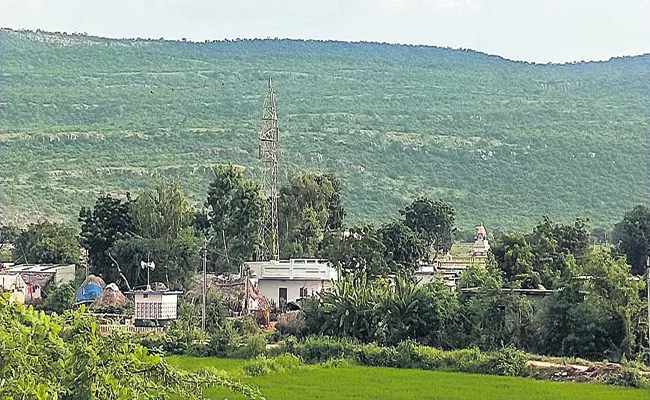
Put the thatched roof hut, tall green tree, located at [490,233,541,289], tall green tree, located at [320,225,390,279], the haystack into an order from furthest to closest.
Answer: the thatched roof hut → tall green tree, located at [320,225,390,279] → the haystack → tall green tree, located at [490,233,541,289]

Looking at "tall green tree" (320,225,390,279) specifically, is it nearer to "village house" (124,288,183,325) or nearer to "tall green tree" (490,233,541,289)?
"tall green tree" (490,233,541,289)

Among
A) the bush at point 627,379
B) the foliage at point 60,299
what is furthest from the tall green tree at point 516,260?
the foliage at point 60,299

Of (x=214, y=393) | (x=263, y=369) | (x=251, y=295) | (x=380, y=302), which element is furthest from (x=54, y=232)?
(x=214, y=393)

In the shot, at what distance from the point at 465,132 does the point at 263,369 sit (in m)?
51.6

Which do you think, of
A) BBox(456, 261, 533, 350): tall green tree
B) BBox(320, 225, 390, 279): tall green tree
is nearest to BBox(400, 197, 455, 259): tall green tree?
BBox(320, 225, 390, 279): tall green tree

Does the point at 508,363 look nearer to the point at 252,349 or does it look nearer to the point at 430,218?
the point at 252,349

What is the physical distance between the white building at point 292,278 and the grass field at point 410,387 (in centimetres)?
1042

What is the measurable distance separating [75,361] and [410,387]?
37.1 ft

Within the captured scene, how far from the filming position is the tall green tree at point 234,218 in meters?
32.3

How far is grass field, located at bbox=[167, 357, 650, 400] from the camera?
49.0ft

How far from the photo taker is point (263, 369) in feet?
58.5

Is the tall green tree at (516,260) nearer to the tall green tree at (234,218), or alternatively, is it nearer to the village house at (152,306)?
the village house at (152,306)

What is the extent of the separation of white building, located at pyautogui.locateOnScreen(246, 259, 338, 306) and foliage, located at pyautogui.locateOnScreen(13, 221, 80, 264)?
25.6 ft

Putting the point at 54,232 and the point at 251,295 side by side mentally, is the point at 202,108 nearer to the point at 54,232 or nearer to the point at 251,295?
the point at 54,232
